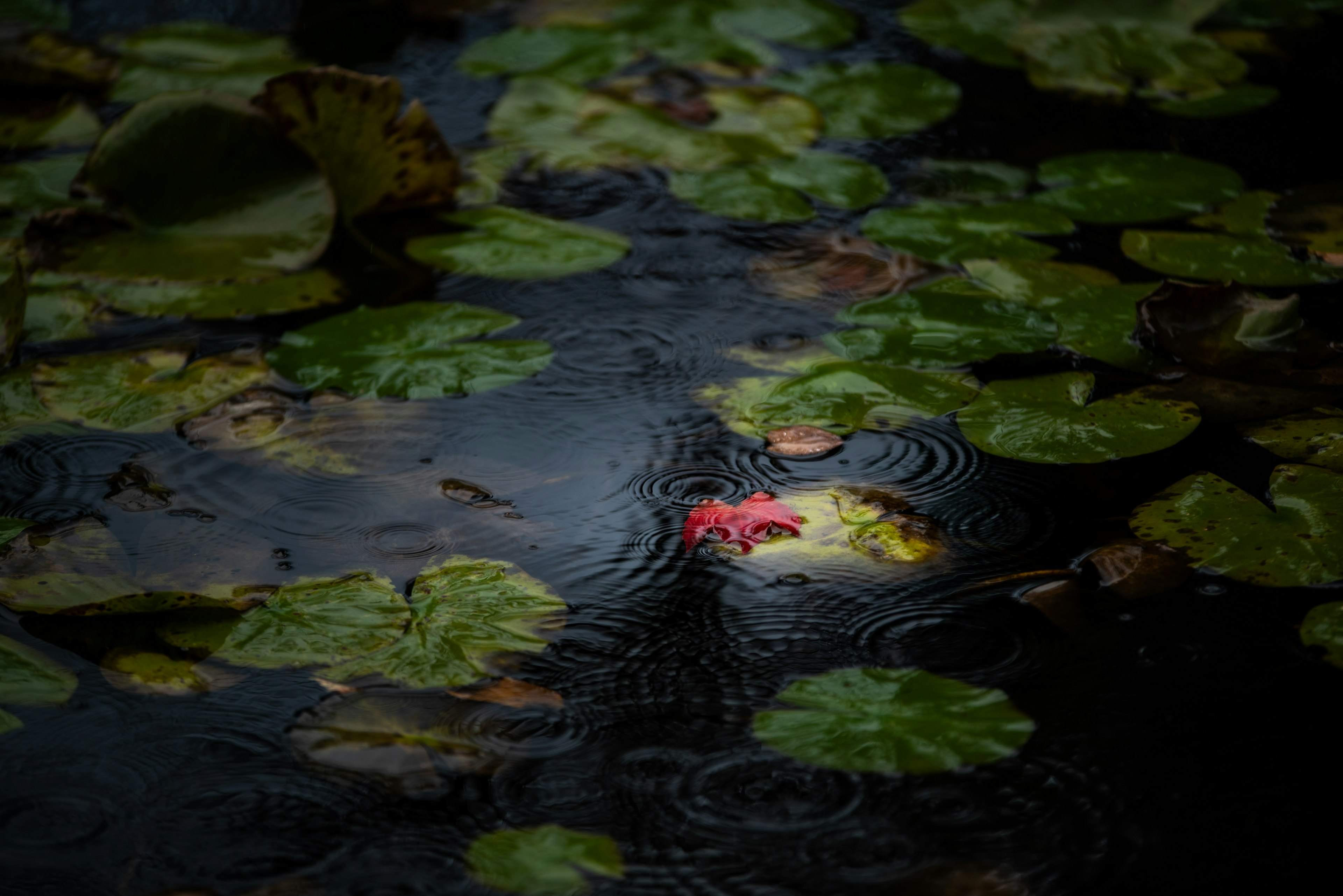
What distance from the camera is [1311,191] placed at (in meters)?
1.83

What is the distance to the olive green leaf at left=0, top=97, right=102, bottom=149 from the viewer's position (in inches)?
84.2

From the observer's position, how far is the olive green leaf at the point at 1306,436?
1.22 meters

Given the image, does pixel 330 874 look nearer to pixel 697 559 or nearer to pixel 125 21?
pixel 697 559

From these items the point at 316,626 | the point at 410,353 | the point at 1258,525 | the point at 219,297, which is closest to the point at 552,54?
the point at 219,297

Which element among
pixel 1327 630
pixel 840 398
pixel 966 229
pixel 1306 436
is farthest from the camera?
pixel 966 229

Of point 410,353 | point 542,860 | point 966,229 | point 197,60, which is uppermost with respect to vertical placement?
point 197,60

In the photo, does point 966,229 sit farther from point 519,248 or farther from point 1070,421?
point 519,248

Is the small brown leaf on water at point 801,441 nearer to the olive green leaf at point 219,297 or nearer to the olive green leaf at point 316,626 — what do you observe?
the olive green leaf at point 316,626

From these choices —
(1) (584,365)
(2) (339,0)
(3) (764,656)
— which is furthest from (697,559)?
(2) (339,0)

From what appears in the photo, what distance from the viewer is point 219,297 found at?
1646mm

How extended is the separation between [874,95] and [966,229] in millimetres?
643

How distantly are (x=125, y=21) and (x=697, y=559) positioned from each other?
94.4 inches

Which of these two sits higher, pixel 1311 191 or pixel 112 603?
pixel 1311 191

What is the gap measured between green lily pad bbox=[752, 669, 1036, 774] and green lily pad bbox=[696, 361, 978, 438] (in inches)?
16.5
